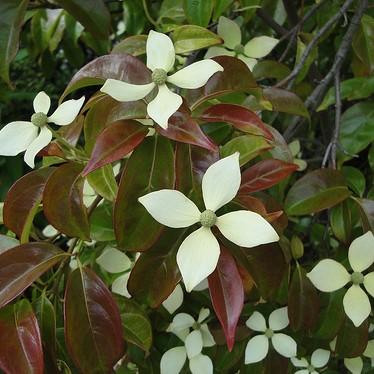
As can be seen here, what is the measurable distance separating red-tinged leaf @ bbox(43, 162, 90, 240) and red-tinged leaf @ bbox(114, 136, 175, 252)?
5cm

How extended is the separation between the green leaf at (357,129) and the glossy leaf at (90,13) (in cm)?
38

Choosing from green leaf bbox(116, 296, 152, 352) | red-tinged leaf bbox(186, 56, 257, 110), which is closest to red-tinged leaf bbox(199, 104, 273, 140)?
red-tinged leaf bbox(186, 56, 257, 110)

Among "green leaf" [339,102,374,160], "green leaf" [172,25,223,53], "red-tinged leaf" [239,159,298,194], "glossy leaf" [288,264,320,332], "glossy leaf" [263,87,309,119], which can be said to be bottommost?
"glossy leaf" [288,264,320,332]

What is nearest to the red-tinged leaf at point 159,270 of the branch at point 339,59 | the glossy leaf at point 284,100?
the glossy leaf at point 284,100

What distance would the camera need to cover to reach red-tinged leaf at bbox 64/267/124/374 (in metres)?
0.65

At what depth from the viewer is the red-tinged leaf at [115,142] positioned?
60 centimetres

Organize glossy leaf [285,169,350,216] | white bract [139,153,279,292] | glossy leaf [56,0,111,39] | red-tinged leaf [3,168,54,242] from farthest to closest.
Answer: glossy leaf [56,0,111,39]
glossy leaf [285,169,350,216]
red-tinged leaf [3,168,54,242]
white bract [139,153,279,292]

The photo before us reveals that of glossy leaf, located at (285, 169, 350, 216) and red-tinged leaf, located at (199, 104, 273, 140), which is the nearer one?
red-tinged leaf, located at (199, 104, 273, 140)

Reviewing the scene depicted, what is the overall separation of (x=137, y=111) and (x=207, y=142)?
0.08 meters

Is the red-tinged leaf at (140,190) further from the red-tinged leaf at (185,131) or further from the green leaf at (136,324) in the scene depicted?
the green leaf at (136,324)

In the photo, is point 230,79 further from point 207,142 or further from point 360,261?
point 360,261

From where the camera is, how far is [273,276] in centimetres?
68

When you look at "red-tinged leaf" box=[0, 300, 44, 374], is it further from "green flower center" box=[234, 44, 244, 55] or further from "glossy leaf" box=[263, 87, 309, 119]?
"green flower center" box=[234, 44, 244, 55]

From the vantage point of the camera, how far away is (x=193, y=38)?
0.79m
